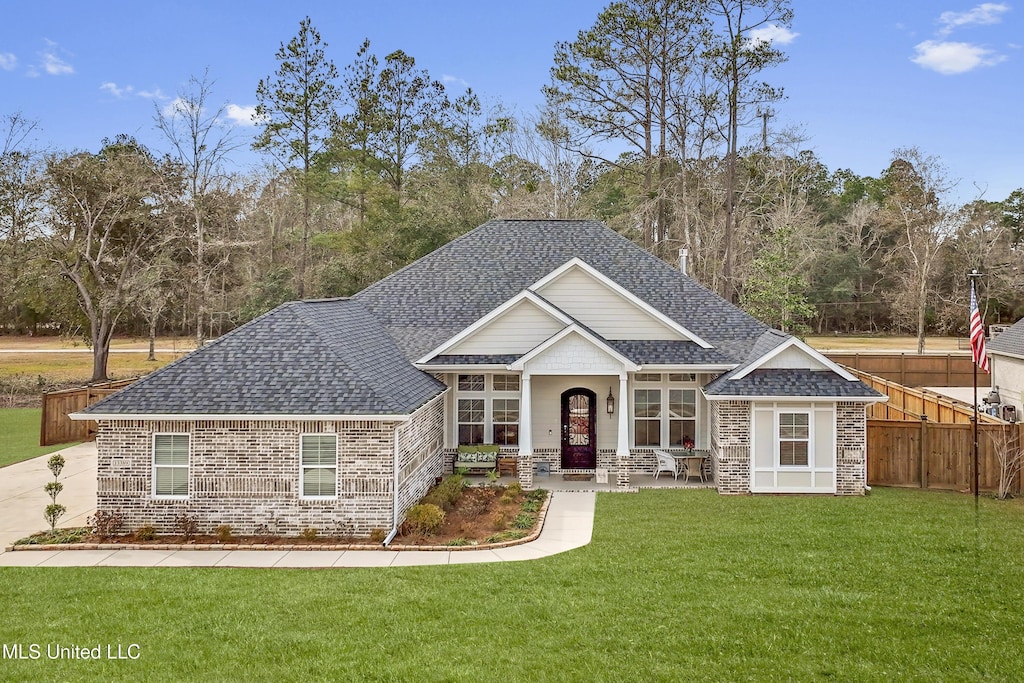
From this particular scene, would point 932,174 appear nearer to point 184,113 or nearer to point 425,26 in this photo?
point 425,26

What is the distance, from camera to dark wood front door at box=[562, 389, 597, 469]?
18.5 m

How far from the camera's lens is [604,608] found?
30.4 ft

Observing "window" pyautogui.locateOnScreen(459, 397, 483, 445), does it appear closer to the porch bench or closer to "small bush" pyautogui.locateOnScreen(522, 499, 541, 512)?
the porch bench

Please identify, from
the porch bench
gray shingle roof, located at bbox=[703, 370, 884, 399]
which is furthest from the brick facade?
gray shingle roof, located at bbox=[703, 370, 884, 399]

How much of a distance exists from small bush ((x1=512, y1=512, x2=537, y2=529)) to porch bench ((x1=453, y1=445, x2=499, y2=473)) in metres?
3.25

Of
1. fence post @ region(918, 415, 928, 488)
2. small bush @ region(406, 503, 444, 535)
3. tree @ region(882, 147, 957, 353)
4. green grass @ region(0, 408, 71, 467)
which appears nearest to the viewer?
small bush @ region(406, 503, 444, 535)

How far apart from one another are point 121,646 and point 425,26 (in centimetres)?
3370

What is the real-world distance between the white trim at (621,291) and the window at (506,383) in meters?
2.45

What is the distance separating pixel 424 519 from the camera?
13.2 m

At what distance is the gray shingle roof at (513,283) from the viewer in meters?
19.1

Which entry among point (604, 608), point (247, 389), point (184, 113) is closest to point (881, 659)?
point (604, 608)

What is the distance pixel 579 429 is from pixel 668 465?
8.33 feet

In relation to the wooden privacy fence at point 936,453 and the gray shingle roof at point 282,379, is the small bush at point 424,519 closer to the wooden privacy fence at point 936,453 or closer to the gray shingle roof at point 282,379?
the gray shingle roof at point 282,379

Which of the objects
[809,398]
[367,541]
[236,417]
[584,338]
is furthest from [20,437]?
[809,398]
